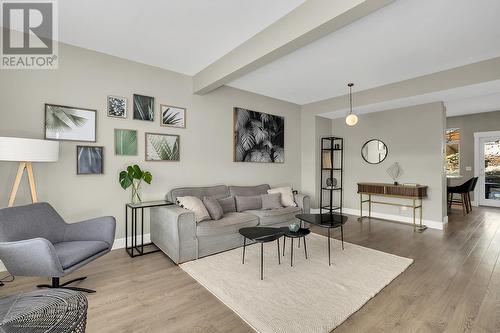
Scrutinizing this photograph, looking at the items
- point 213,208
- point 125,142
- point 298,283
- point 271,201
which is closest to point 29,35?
point 125,142

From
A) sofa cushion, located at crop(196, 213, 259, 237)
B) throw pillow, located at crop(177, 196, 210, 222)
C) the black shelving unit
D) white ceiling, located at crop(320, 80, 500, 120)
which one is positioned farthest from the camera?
the black shelving unit

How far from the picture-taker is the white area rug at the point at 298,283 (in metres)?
1.94

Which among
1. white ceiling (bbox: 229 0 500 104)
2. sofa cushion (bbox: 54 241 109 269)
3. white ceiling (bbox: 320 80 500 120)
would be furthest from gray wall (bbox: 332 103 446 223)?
sofa cushion (bbox: 54 241 109 269)

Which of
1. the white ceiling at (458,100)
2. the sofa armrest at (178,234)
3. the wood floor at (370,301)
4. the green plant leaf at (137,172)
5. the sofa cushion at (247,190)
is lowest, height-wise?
the wood floor at (370,301)

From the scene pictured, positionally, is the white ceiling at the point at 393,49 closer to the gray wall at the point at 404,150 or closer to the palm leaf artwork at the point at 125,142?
the gray wall at the point at 404,150

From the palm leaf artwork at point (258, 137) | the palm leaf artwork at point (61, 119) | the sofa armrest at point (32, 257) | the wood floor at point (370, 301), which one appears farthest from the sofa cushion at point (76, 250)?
the palm leaf artwork at point (258, 137)

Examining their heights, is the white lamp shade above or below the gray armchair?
above

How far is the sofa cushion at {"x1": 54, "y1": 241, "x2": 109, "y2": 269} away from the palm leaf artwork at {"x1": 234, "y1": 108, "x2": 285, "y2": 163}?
2.80 metres

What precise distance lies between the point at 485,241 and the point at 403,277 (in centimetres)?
237

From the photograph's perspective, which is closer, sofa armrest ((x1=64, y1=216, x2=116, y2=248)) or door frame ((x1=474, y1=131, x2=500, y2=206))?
sofa armrest ((x1=64, y1=216, x2=116, y2=248))

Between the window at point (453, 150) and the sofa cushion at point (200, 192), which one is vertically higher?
the window at point (453, 150)

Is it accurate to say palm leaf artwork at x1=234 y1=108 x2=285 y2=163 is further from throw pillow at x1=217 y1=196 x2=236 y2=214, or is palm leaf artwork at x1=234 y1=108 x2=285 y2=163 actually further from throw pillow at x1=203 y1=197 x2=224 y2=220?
throw pillow at x1=203 y1=197 x2=224 y2=220

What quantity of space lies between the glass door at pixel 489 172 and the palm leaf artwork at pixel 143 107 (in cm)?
870

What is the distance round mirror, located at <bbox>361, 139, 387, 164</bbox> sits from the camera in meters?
5.56
